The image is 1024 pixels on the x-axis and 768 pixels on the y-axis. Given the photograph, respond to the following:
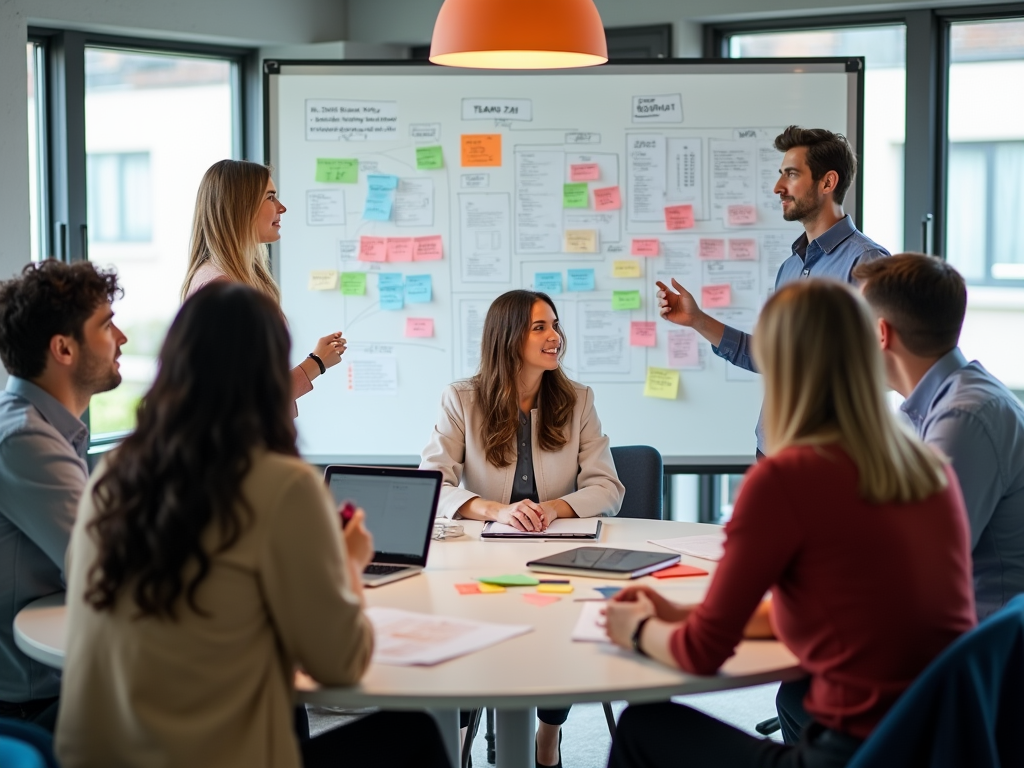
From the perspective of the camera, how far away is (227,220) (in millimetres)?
3264

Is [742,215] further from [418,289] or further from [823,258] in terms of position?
[418,289]

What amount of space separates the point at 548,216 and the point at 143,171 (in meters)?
1.70

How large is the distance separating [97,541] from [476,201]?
283 centimetres

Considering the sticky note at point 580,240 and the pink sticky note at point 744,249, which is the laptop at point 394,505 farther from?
the pink sticky note at point 744,249

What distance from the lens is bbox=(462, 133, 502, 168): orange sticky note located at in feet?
13.9

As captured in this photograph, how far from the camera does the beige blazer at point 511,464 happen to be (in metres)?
3.10

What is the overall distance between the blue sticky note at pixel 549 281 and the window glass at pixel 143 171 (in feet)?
4.86

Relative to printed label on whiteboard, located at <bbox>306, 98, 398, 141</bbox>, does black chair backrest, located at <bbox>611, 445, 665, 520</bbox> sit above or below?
below

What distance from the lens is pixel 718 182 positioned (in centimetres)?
415

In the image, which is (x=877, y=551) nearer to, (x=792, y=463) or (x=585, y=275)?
(x=792, y=463)

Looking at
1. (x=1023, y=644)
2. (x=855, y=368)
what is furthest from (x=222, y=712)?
(x=1023, y=644)

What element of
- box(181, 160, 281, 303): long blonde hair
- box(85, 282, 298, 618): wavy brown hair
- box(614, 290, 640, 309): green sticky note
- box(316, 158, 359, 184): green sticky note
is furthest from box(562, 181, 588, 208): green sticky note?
box(85, 282, 298, 618): wavy brown hair

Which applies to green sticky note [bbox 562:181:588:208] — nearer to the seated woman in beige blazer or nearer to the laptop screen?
the seated woman in beige blazer

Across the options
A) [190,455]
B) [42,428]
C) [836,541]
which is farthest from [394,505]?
[836,541]
